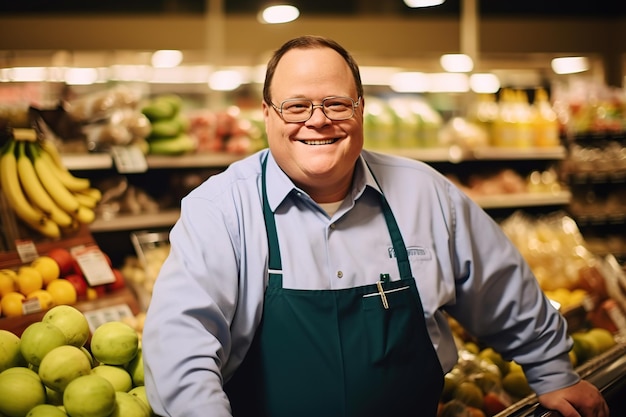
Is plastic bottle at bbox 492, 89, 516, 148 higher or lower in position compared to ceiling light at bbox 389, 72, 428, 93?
lower

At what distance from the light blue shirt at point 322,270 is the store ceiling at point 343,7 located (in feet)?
25.5

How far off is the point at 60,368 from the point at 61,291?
914 millimetres

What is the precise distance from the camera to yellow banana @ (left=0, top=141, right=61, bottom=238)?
9.86 ft

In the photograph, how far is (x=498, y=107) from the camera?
20.5 ft

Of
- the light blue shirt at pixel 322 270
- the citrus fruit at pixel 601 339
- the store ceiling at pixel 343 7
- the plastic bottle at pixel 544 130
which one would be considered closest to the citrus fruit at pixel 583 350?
the citrus fruit at pixel 601 339

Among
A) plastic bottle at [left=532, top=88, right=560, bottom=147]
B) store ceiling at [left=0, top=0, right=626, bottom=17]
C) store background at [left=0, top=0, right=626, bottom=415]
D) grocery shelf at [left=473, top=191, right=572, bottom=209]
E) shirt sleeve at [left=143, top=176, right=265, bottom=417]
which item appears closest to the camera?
shirt sleeve at [left=143, top=176, right=265, bottom=417]

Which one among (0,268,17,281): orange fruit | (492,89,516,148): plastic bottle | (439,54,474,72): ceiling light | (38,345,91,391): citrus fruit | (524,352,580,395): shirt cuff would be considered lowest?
(524,352,580,395): shirt cuff

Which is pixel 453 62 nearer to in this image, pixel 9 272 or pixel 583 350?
pixel 583 350

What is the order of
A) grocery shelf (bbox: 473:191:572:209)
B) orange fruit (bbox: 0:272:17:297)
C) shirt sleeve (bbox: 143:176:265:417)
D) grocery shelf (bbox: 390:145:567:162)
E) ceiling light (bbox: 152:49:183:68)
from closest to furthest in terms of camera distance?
Result: 1. shirt sleeve (bbox: 143:176:265:417)
2. orange fruit (bbox: 0:272:17:297)
3. grocery shelf (bbox: 390:145:567:162)
4. grocery shelf (bbox: 473:191:572:209)
5. ceiling light (bbox: 152:49:183:68)

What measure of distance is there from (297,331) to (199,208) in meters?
0.43

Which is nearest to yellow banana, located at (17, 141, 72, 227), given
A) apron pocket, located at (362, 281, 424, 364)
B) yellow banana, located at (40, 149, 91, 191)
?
yellow banana, located at (40, 149, 91, 191)

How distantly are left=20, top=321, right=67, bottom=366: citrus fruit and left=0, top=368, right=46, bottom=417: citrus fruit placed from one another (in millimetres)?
78

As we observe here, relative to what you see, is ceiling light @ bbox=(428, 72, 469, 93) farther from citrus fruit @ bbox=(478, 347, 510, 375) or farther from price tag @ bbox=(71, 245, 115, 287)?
price tag @ bbox=(71, 245, 115, 287)

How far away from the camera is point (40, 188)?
3135 mm
